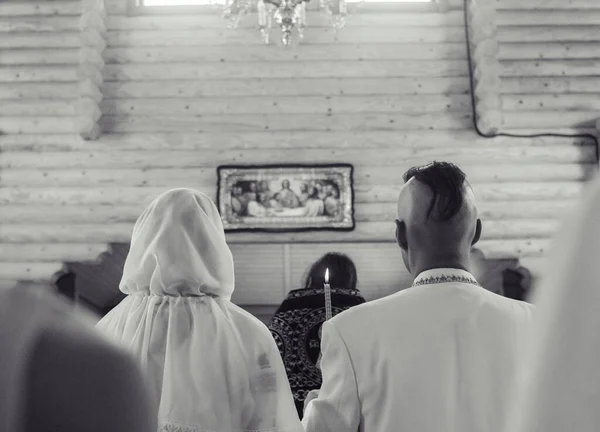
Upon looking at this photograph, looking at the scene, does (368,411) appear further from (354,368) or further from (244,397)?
(244,397)

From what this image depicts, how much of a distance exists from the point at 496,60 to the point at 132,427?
8.74 metres

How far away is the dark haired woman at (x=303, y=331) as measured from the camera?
4.04 m

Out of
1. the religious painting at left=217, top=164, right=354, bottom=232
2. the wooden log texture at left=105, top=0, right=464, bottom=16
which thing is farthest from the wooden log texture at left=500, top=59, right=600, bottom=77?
the religious painting at left=217, top=164, right=354, bottom=232

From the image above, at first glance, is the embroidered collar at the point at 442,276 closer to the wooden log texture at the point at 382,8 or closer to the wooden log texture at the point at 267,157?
the wooden log texture at the point at 267,157

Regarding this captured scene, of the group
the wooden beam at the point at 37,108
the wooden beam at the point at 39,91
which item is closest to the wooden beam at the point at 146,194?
Result: the wooden beam at the point at 37,108

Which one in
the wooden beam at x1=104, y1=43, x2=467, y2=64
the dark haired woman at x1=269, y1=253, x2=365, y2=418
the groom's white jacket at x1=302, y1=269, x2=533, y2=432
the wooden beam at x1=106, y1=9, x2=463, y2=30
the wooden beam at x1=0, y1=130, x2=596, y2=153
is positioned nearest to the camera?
the groom's white jacket at x1=302, y1=269, x2=533, y2=432

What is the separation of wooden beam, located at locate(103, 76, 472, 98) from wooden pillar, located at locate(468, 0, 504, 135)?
43 centimetres

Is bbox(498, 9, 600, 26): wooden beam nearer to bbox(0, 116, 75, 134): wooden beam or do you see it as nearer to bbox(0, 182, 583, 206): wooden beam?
bbox(0, 182, 583, 206): wooden beam

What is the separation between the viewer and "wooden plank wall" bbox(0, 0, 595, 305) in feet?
29.2

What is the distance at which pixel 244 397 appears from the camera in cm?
322

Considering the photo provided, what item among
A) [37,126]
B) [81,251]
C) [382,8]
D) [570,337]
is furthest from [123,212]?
Answer: [570,337]

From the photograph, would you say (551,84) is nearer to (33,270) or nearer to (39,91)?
(39,91)

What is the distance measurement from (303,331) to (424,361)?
193 centimetres

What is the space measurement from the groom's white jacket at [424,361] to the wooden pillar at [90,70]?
7.14 metres
